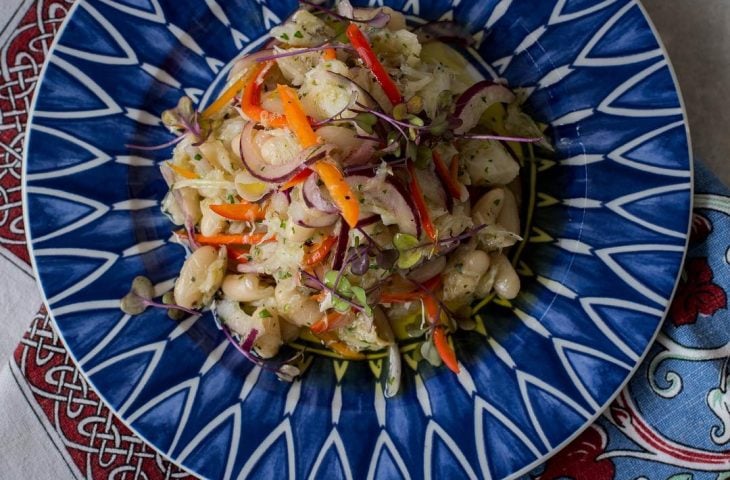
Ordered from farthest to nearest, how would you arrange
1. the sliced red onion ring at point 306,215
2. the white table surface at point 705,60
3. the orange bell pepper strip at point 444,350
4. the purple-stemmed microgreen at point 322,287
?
the white table surface at point 705,60
the orange bell pepper strip at point 444,350
the purple-stemmed microgreen at point 322,287
the sliced red onion ring at point 306,215

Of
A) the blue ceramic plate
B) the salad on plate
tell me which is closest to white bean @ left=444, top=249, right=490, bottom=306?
the salad on plate

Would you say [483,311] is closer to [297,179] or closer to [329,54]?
[297,179]

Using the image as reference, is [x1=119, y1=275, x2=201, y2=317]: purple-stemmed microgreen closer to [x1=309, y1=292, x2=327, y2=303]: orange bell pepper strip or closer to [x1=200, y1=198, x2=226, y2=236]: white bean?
[x1=200, y1=198, x2=226, y2=236]: white bean

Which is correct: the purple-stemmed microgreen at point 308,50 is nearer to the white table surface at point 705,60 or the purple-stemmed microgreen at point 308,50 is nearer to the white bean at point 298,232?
the white bean at point 298,232

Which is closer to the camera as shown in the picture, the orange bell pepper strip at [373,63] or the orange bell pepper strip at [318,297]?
the orange bell pepper strip at [373,63]

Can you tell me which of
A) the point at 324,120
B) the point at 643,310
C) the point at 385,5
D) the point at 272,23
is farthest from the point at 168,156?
the point at 643,310

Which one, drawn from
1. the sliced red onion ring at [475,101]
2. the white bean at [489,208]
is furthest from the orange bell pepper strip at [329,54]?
the white bean at [489,208]

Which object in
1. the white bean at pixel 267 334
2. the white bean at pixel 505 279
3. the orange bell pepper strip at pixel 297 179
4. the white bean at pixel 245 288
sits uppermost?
the orange bell pepper strip at pixel 297 179
